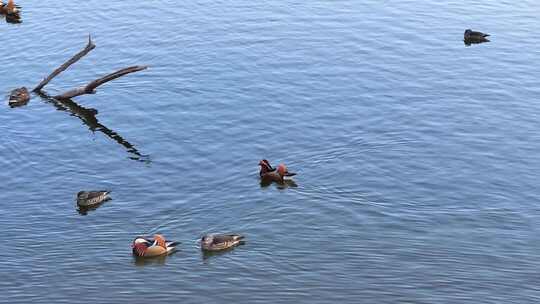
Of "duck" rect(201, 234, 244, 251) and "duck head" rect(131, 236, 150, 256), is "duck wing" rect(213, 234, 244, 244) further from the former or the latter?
"duck head" rect(131, 236, 150, 256)

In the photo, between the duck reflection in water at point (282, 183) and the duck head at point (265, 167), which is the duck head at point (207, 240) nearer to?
the duck reflection in water at point (282, 183)

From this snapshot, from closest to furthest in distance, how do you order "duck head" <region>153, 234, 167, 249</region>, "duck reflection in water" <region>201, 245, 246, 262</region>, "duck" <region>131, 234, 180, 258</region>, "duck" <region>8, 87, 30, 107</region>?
"duck reflection in water" <region>201, 245, 246, 262</region> → "duck" <region>131, 234, 180, 258</region> → "duck head" <region>153, 234, 167, 249</region> → "duck" <region>8, 87, 30, 107</region>

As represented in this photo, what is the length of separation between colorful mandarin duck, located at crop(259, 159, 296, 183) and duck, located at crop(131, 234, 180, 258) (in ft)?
19.3

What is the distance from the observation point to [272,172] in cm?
3512

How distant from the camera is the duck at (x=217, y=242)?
29.8 m

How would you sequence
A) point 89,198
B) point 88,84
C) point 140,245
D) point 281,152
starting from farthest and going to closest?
1. point 88,84
2. point 281,152
3. point 89,198
4. point 140,245

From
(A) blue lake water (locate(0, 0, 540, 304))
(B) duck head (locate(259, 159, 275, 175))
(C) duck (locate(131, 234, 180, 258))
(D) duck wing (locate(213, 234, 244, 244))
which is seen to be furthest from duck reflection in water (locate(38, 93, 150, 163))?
(D) duck wing (locate(213, 234, 244, 244))

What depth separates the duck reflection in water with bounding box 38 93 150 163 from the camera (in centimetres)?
3841

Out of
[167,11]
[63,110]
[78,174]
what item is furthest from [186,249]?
[167,11]

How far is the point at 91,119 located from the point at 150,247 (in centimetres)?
1386

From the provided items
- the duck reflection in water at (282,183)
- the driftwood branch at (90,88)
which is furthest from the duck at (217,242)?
the driftwood branch at (90,88)

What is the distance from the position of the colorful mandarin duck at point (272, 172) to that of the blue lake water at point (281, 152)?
0.52 metres

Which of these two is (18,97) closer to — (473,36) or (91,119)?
(91,119)

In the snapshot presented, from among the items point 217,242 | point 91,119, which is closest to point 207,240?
point 217,242
